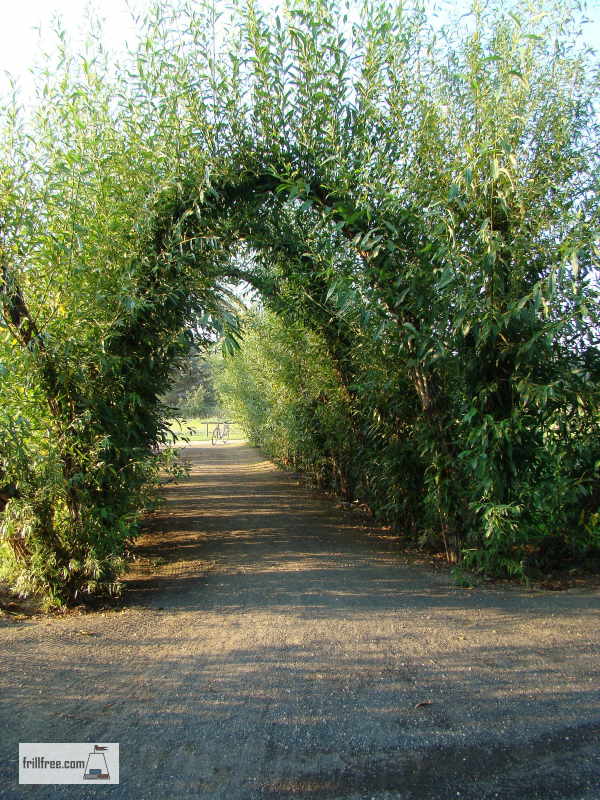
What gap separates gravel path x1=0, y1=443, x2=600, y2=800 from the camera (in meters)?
2.17

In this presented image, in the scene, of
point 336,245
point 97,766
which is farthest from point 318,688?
point 336,245

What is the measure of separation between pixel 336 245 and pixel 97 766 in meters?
3.85

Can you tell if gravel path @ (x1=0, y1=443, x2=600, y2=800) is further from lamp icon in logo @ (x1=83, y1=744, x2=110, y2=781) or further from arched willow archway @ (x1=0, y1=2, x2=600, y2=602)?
arched willow archway @ (x1=0, y1=2, x2=600, y2=602)

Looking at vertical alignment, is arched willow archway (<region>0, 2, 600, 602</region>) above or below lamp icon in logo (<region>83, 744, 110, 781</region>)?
above

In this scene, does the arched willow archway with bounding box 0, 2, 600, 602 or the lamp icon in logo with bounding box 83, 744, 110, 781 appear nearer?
the lamp icon in logo with bounding box 83, 744, 110, 781

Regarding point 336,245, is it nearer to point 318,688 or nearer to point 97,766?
point 318,688

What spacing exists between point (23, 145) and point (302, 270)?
2.49 metres

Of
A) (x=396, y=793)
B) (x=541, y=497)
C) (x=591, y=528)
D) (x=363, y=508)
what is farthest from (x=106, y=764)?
(x=363, y=508)

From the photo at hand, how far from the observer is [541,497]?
424 cm

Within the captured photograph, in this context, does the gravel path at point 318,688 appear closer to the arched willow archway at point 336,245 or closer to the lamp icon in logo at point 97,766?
the lamp icon in logo at point 97,766

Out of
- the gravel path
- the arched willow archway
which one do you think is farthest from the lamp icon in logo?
the arched willow archway

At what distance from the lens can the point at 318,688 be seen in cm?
285

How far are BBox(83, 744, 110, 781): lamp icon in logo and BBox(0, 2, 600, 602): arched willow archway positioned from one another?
1782 millimetres

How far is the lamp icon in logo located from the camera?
7.25 feet
